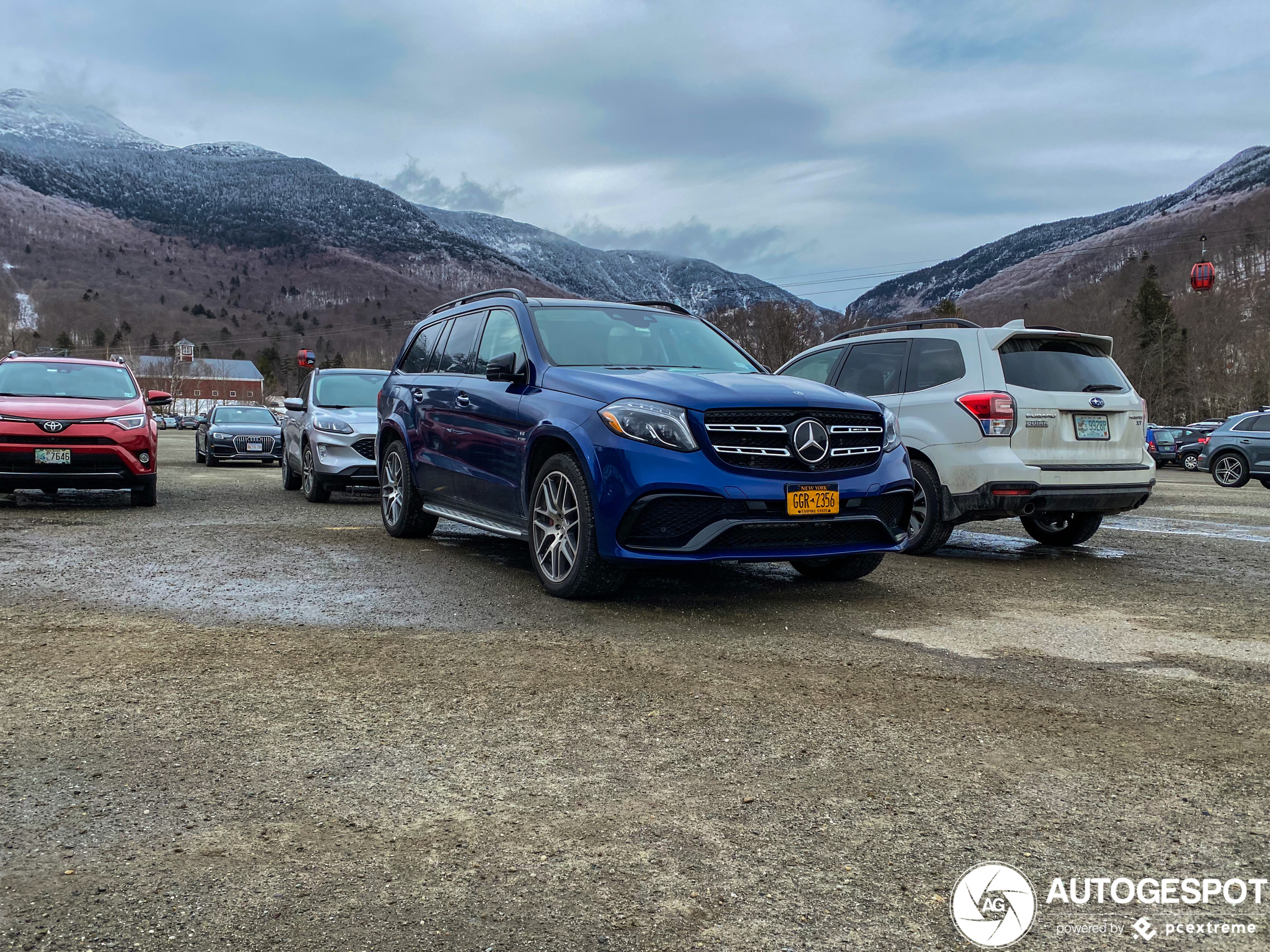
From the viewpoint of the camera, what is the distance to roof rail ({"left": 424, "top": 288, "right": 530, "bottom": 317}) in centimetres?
766

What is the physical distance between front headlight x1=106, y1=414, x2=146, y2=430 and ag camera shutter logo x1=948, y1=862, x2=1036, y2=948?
11.3 meters

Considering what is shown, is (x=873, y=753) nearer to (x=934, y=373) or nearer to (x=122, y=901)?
(x=122, y=901)

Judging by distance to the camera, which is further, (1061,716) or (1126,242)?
(1126,242)

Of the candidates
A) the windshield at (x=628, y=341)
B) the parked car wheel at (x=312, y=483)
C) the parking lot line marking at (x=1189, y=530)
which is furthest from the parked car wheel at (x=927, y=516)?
the parked car wheel at (x=312, y=483)

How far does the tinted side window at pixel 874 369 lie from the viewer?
8.96 meters

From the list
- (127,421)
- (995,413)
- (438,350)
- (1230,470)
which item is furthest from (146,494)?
(1230,470)

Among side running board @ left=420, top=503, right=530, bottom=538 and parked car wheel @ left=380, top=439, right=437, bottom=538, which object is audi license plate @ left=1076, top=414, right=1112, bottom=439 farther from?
parked car wheel @ left=380, top=439, right=437, bottom=538

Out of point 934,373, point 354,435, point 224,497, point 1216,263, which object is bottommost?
point 224,497

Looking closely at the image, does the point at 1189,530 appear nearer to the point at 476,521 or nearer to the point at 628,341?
the point at 628,341

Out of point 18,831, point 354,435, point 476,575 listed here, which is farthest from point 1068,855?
point 354,435

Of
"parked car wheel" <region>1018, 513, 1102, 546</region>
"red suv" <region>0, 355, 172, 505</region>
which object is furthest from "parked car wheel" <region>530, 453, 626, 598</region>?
"red suv" <region>0, 355, 172, 505</region>

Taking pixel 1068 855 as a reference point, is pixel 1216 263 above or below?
above

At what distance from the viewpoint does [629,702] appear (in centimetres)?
409

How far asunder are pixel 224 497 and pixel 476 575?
7.98 metres
